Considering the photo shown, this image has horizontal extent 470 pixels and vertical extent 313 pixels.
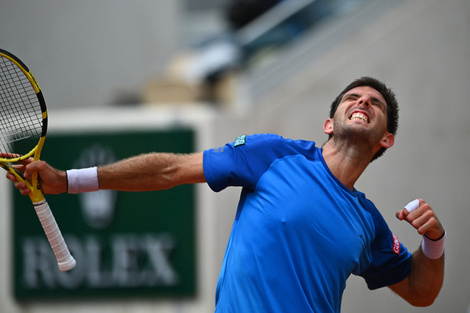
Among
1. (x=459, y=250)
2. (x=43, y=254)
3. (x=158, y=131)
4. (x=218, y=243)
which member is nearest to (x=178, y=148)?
(x=158, y=131)

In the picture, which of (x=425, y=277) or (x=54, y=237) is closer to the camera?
(x=54, y=237)

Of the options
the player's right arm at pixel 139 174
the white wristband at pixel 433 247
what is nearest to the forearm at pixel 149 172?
the player's right arm at pixel 139 174

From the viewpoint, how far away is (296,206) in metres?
3.19

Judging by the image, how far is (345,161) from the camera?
341 cm

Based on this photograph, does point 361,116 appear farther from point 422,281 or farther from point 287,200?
point 422,281

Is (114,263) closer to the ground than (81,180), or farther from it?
farther from it

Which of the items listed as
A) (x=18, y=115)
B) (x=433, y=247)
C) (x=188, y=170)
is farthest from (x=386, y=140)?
(x=18, y=115)

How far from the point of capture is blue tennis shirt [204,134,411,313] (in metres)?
3.14

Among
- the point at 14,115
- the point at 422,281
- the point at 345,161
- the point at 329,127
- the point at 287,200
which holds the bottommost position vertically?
the point at 422,281

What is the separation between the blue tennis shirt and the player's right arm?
10cm

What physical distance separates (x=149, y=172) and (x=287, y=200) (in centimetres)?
64

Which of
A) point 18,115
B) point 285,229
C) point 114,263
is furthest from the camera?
point 114,263

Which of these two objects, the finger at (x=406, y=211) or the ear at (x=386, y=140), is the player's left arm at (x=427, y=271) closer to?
the finger at (x=406, y=211)

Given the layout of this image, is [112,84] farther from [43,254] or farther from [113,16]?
[43,254]
